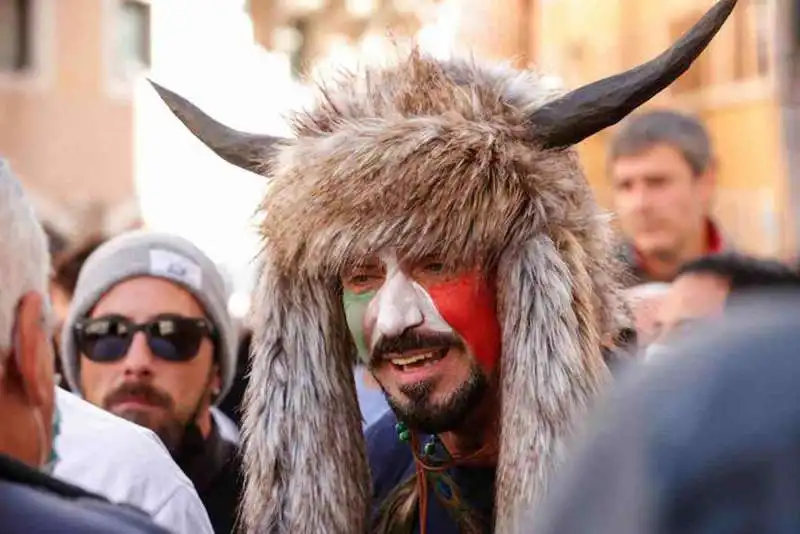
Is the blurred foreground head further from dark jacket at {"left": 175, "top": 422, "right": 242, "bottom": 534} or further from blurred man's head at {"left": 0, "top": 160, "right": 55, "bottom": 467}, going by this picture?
dark jacket at {"left": 175, "top": 422, "right": 242, "bottom": 534}

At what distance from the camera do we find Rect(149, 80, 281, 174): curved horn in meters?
3.06

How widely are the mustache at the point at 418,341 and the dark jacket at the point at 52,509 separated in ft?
2.86

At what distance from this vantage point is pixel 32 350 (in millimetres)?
2033

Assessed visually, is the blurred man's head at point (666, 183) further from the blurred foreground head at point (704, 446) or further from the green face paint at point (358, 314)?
the blurred foreground head at point (704, 446)

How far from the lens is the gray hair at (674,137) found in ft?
16.2

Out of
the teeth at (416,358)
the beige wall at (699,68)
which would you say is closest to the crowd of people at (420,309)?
the teeth at (416,358)

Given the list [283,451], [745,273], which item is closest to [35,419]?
[283,451]

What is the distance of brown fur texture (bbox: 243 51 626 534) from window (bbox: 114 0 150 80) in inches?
836

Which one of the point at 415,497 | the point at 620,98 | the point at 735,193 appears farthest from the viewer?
the point at 735,193

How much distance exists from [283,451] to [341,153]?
60 cm

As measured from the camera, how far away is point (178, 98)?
10.5ft

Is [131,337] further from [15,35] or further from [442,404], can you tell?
[15,35]

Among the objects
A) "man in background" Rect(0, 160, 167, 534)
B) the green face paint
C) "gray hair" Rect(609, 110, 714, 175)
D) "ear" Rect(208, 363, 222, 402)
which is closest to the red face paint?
the green face paint

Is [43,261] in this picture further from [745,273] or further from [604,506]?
[745,273]
